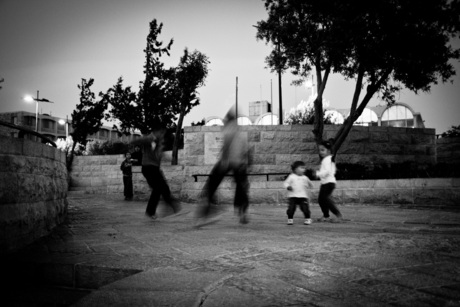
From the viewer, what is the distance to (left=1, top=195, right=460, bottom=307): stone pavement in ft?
7.09

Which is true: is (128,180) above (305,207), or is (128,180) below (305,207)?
above

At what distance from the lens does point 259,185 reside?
9.74 meters

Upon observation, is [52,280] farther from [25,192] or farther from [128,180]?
[128,180]

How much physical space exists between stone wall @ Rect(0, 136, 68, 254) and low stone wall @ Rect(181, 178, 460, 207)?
17.9 feet

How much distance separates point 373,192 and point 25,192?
7.99m

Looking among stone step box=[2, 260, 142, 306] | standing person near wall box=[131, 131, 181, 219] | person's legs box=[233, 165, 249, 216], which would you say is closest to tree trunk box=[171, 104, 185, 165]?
standing person near wall box=[131, 131, 181, 219]

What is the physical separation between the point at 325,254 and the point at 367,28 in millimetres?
8967

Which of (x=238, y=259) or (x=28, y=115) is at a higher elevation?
(x=28, y=115)

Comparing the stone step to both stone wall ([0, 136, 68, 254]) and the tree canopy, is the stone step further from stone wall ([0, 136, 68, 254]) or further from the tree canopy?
the tree canopy

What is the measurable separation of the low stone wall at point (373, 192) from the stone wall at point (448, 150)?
366 inches

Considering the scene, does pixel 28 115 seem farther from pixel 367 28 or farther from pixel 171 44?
pixel 367 28

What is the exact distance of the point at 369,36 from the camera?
10.2 m

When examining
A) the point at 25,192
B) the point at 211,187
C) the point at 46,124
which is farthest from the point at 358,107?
the point at 46,124

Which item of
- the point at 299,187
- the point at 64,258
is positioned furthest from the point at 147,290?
the point at 299,187
